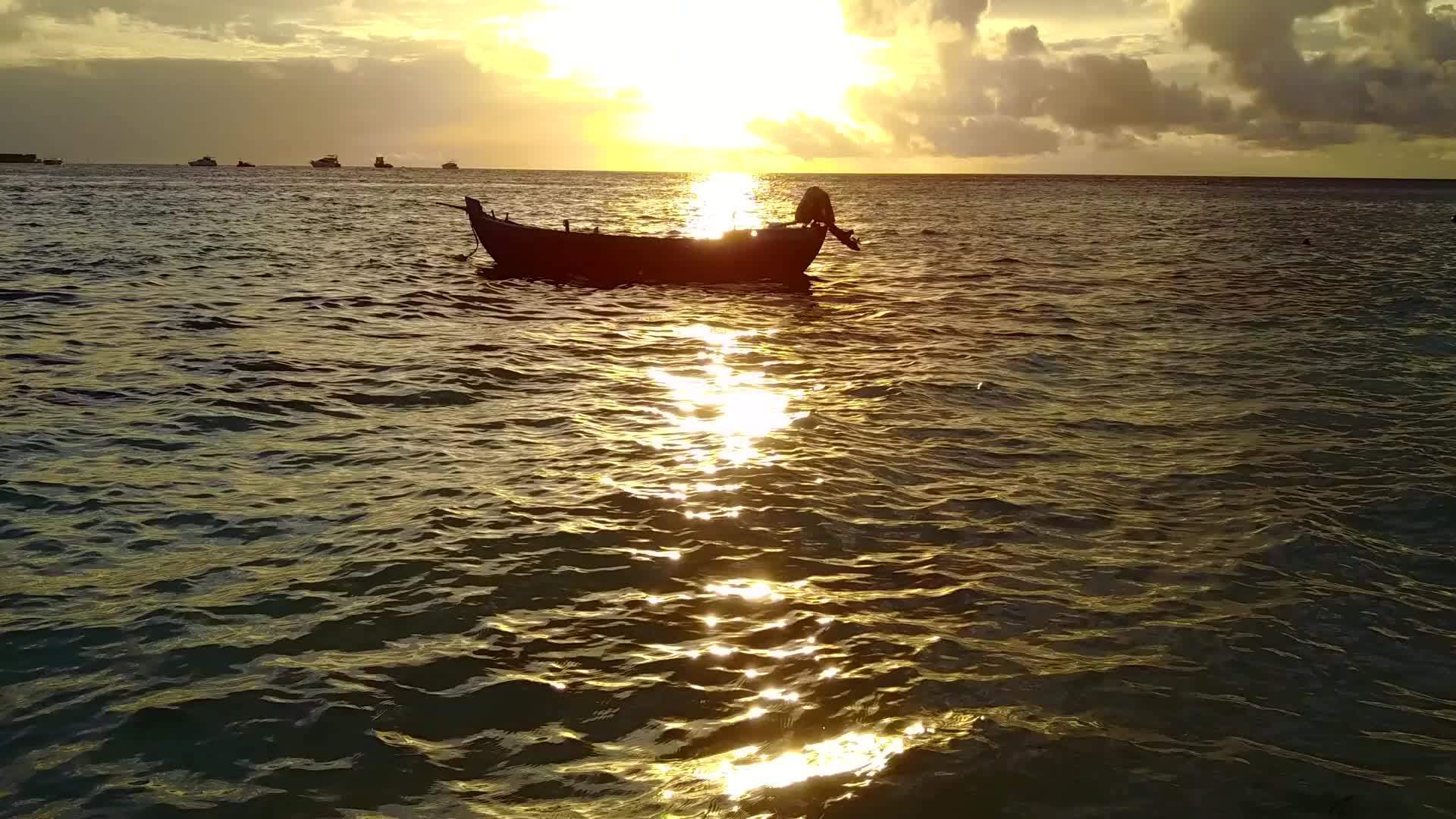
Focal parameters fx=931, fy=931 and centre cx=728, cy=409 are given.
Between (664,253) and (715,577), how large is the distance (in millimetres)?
22195

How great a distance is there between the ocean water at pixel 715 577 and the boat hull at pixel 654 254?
10.6 meters

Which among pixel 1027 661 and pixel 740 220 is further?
pixel 740 220

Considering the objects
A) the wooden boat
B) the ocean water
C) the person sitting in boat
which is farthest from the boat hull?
the ocean water

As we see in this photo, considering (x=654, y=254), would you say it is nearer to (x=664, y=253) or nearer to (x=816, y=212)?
(x=664, y=253)

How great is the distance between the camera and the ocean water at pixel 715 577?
16.7 ft

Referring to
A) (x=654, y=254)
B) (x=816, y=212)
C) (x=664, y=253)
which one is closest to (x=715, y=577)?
(x=664, y=253)

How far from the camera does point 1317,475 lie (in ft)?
34.4

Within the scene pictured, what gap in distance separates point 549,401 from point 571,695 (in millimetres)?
8290

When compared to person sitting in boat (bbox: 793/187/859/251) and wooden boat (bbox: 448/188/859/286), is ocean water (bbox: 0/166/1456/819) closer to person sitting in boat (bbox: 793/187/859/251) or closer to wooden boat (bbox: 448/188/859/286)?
wooden boat (bbox: 448/188/859/286)

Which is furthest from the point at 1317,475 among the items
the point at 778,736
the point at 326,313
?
the point at 326,313

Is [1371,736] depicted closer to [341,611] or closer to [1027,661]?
[1027,661]

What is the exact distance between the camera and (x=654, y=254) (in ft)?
95.1

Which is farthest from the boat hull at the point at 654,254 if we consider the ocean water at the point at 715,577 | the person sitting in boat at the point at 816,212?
the ocean water at the point at 715,577

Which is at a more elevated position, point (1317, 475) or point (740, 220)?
point (740, 220)
